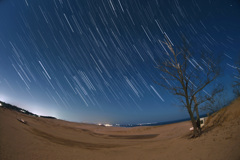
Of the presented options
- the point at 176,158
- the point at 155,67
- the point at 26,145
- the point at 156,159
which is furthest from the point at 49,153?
the point at 155,67

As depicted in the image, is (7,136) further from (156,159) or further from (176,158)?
(176,158)

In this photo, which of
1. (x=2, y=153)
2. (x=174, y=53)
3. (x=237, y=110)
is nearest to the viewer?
(x=2, y=153)

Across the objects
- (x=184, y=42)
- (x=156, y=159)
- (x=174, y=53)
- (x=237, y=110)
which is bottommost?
(x=156, y=159)

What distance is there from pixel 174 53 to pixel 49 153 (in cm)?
1347

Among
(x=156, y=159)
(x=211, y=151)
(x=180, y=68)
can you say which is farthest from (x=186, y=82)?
(x=156, y=159)

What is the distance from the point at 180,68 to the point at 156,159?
27.8 ft

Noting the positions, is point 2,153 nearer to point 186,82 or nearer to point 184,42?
point 186,82

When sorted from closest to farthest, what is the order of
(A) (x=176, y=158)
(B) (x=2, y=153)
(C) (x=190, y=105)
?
(B) (x=2, y=153) → (A) (x=176, y=158) → (C) (x=190, y=105)

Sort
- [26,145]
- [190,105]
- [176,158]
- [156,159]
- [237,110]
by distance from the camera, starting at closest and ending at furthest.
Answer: [176,158] → [156,159] → [26,145] → [237,110] → [190,105]

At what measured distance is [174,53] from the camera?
1291 cm

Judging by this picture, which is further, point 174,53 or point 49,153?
point 174,53

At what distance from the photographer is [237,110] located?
11.2 metres

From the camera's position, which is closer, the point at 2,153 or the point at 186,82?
the point at 2,153

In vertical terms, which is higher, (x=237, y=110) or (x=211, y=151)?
(x=237, y=110)
